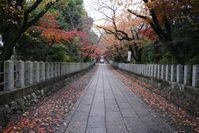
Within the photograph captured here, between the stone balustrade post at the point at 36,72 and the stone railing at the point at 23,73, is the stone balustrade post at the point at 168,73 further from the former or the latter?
the stone balustrade post at the point at 36,72

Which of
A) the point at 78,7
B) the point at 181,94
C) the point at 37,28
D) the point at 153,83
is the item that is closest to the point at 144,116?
the point at 181,94

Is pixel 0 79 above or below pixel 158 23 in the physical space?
below

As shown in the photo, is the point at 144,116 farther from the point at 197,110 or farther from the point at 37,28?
the point at 37,28

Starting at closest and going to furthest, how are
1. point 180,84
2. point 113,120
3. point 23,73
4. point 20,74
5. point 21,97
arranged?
point 113,120, point 21,97, point 20,74, point 23,73, point 180,84

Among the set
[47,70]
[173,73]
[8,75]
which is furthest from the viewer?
[47,70]

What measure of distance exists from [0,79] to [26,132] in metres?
2.17

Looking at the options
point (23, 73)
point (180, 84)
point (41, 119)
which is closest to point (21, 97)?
point (23, 73)

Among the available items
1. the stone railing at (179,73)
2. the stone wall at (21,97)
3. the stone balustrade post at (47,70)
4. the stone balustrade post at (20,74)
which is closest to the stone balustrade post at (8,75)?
the stone wall at (21,97)

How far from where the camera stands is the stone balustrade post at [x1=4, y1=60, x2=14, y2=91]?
26.7 feet

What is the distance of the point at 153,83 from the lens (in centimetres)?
1855

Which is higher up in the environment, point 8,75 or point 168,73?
point 8,75

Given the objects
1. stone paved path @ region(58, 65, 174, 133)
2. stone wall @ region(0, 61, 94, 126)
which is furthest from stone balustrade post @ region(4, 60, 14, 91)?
stone paved path @ region(58, 65, 174, 133)

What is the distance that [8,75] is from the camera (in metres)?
8.24

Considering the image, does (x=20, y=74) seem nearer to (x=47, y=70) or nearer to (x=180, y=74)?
(x=47, y=70)
